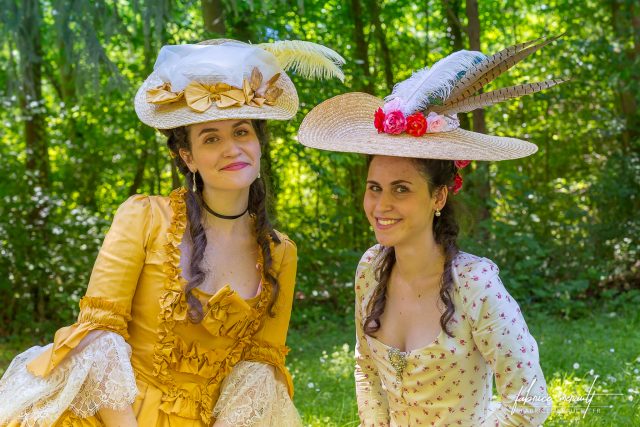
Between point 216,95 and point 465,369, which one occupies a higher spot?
point 216,95

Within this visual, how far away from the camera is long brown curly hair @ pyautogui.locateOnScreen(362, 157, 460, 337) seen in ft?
8.23

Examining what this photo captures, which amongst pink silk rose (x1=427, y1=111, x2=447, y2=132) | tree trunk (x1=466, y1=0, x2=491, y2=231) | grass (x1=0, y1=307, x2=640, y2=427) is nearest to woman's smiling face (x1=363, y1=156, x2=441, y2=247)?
pink silk rose (x1=427, y1=111, x2=447, y2=132)

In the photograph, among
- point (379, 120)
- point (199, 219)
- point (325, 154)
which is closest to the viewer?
point (379, 120)

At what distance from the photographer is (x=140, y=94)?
294cm

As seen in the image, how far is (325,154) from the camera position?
8.63m

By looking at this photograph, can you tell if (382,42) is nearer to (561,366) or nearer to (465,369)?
(561,366)

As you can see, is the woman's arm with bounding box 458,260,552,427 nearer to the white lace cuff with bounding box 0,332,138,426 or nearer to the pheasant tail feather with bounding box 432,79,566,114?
the pheasant tail feather with bounding box 432,79,566,114

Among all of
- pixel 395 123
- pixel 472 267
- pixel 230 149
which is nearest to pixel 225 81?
pixel 230 149

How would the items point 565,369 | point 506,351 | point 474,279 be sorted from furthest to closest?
1. point 565,369
2. point 474,279
3. point 506,351

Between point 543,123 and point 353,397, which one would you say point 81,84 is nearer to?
point 353,397

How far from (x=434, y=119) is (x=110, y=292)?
110 cm

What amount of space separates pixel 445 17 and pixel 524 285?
14.7 ft

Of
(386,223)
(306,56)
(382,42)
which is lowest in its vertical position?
(386,223)

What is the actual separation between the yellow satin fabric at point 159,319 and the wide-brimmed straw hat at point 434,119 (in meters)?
0.56
